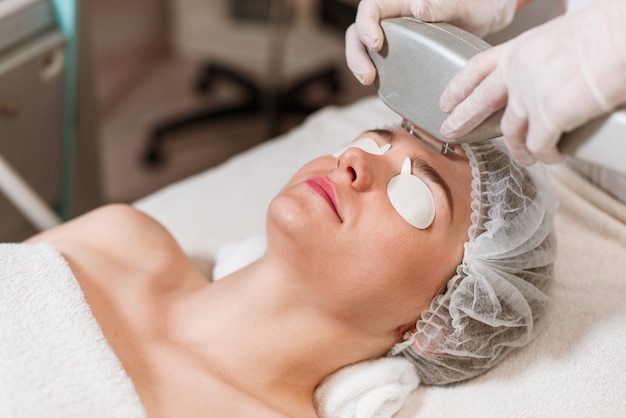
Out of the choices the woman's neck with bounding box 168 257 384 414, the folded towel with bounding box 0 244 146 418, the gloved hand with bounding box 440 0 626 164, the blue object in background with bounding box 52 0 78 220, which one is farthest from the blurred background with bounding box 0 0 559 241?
the gloved hand with bounding box 440 0 626 164

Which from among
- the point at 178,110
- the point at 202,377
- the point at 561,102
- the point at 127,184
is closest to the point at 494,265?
the point at 561,102

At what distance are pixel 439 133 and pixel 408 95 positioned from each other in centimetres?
8

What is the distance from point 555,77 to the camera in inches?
33.8

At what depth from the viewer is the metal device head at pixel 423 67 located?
1.08m

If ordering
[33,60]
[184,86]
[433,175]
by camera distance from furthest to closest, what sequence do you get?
[184,86]
[33,60]
[433,175]

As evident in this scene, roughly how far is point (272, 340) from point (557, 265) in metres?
0.61

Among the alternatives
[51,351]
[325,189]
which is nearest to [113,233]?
[51,351]

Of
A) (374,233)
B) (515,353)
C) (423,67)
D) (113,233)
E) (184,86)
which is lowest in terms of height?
(184,86)

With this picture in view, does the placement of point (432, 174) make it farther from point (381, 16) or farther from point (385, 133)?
point (381, 16)

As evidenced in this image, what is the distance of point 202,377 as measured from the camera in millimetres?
1186

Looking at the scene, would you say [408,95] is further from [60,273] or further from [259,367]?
[60,273]

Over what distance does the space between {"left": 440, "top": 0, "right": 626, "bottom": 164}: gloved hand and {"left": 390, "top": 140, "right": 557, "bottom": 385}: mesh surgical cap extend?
21 cm

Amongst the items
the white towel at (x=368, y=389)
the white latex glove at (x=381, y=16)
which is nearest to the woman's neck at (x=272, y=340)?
the white towel at (x=368, y=389)

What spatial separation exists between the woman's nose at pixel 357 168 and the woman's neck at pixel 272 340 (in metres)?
0.19
